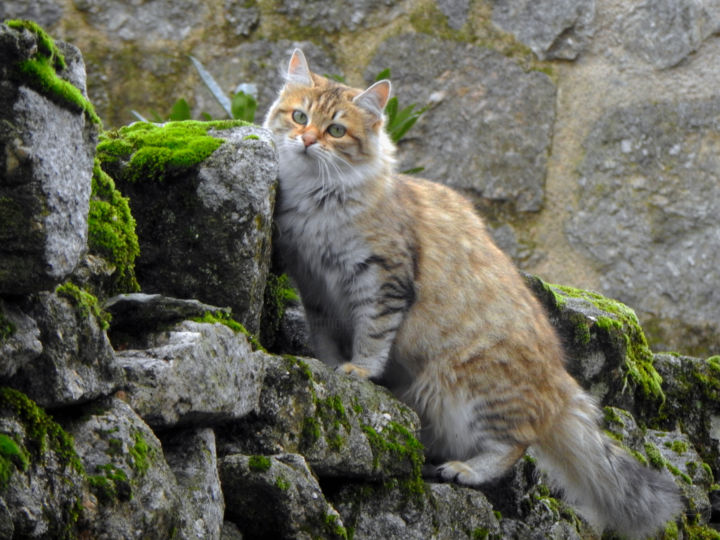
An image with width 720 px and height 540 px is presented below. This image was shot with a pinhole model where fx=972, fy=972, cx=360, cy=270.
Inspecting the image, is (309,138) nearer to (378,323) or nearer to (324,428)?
(378,323)

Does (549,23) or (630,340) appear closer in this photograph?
(630,340)

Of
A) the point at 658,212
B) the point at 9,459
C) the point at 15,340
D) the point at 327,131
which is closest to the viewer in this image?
the point at 9,459

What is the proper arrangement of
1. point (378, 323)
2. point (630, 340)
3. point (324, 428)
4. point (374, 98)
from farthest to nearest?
1. point (630, 340)
2. point (374, 98)
3. point (378, 323)
4. point (324, 428)

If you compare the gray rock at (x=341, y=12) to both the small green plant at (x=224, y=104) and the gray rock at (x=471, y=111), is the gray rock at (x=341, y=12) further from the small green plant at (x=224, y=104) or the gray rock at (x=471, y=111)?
the small green plant at (x=224, y=104)

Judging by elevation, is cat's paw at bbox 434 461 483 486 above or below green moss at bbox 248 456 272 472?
below

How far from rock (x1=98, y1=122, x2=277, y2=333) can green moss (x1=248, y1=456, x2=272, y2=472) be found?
749mm

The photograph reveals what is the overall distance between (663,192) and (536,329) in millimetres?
1948

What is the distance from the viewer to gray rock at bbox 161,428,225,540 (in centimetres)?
258

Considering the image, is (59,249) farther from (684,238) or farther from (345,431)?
(684,238)

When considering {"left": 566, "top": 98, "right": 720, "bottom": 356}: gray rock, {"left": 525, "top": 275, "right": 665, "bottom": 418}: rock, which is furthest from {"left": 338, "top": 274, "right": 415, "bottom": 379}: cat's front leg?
{"left": 566, "top": 98, "right": 720, "bottom": 356}: gray rock

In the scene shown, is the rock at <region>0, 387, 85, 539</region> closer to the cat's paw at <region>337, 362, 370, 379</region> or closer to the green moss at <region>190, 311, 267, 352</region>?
the green moss at <region>190, 311, 267, 352</region>

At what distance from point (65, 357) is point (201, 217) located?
1.15 m

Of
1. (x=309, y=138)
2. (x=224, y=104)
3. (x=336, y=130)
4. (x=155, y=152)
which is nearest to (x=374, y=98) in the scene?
(x=336, y=130)

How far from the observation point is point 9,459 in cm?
209
